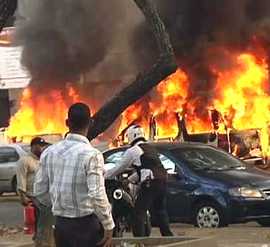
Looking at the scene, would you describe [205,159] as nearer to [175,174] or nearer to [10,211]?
[175,174]

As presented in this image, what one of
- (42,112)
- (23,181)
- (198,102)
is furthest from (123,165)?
(42,112)

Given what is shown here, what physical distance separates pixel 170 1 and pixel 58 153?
25401 mm

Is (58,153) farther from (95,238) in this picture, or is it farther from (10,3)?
(10,3)

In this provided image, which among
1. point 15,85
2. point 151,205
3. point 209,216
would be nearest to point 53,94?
point 15,85

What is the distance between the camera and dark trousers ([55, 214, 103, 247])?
5.77 m

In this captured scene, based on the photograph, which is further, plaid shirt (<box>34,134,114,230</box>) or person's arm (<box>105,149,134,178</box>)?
person's arm (<box>105,149,134,178</box>)

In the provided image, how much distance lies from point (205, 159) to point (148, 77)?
3.73 meters

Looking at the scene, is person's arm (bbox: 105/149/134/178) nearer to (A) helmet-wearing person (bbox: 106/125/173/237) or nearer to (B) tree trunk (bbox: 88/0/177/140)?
(A) helmet-wearing person (bbox: 106/125/173/237)

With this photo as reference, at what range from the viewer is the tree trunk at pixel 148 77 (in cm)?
1658

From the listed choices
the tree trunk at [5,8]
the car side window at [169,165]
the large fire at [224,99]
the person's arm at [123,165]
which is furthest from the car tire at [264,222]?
the large fire at [224,99]

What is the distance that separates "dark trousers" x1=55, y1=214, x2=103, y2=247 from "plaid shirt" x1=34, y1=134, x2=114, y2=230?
5 cm

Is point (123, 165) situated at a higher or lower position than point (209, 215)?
higher

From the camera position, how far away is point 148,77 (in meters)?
16.8

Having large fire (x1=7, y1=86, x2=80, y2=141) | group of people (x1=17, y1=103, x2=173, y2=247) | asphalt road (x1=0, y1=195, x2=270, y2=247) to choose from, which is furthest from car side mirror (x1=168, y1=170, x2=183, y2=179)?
large fire (x1=7, y1=86, x2=80, y2=141)
